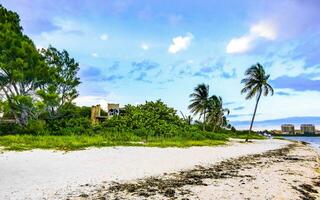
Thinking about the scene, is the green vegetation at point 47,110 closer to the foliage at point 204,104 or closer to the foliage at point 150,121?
the foliage at point 150,121

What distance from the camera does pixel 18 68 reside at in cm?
3719

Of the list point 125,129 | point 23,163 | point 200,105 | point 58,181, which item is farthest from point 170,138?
point 200,105

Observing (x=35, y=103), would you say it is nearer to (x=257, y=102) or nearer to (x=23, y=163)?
(x=23, y=163)

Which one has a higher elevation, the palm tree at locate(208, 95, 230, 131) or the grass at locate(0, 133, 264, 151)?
the palm tree at locate(208, 95, 230, 131)

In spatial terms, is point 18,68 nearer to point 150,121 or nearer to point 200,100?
point 150,121

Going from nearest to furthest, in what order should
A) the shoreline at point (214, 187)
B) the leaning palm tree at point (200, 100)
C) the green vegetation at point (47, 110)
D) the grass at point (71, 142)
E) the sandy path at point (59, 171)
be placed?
the shoreline at point (214, 187)
the sandy path at point (59, 171)
the grass at point (71, 142)
the green vegetation at point (47, 110)
the leaning palm tree at point (200, 100)

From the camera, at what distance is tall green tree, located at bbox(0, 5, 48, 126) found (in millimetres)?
36719

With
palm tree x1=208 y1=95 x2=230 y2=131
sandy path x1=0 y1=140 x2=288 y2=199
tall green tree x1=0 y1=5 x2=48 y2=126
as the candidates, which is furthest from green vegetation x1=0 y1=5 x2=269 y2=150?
palm tree x1=208 y1=95 x2=230 y2=131

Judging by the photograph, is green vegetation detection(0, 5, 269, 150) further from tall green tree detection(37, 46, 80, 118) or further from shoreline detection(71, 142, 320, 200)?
shoreline detection(71, 142, 320, 200)

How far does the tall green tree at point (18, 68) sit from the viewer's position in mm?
36719

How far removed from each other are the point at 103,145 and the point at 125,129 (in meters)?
11.3

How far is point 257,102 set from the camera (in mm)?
57844

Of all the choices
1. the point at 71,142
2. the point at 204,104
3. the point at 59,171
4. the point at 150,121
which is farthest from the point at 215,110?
the point at 59,171

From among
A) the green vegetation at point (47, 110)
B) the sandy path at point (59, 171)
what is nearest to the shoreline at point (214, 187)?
the sandy path at point (59, 171)
